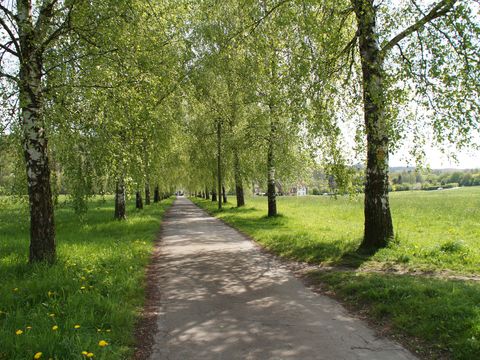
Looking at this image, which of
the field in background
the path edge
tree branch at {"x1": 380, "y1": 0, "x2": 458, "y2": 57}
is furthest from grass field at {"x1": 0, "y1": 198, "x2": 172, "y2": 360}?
tree branch at {"x1": 380, "y1": 0, "x2": 458, "y2": 57}

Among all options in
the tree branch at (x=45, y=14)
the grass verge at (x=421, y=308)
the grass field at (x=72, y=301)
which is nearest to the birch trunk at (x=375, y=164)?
the grass verge at (x=421, y=308)

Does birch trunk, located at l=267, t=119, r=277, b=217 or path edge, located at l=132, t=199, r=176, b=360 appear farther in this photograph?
birch trunk, located at l=267, t=119, r=277, b=217

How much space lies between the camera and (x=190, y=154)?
1278 inches

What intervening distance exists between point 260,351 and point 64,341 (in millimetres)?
2396

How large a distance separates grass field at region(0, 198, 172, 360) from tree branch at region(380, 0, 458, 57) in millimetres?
7924

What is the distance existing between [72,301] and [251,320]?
2.88 metres

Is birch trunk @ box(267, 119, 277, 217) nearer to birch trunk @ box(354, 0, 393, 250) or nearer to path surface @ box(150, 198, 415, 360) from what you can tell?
birch trunk @ box(354, 0, 393, 250)

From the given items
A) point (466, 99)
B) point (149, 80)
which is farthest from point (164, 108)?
point (466, 99)

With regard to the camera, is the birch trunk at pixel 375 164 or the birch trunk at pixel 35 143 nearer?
the birch trunk at pixel 35 143

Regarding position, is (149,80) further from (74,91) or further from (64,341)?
(64,341)

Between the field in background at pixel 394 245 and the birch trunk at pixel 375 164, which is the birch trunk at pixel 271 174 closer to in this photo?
the field in background at pixel 394 245

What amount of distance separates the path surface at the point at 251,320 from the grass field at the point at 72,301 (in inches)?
23.9

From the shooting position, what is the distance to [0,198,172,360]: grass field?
455 centimetres

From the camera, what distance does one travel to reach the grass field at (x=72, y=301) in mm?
4551
